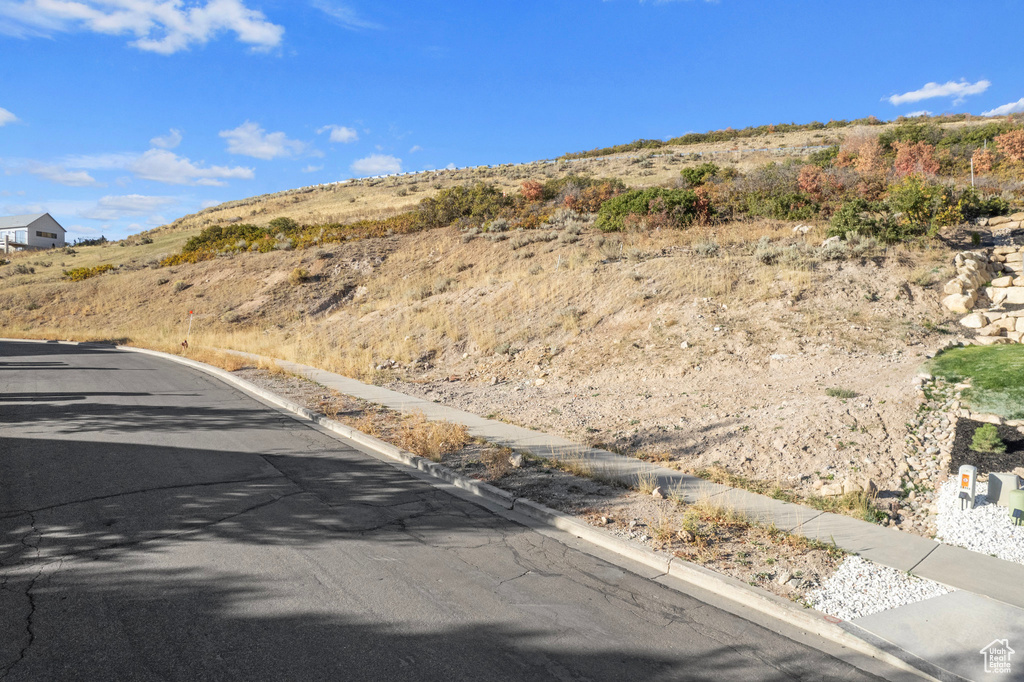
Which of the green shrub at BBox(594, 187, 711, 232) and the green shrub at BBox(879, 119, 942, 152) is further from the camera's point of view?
the green shrub at BBox(879, 119, 942, 152)

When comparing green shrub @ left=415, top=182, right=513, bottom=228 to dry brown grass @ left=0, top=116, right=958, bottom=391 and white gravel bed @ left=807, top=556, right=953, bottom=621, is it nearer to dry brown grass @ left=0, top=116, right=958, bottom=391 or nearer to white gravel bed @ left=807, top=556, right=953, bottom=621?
dry brown grass @ left=0, top=116, right=958, bottom=391

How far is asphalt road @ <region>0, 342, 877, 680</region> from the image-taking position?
358 centimetres

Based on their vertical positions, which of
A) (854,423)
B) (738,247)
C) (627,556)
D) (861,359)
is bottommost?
(627,556)

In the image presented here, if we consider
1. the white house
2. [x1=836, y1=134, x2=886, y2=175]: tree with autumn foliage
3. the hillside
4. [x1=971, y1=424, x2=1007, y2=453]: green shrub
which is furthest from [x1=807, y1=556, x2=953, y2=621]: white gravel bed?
the white house

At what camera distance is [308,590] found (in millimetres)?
4410

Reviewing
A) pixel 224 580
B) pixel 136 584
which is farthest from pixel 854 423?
pixel 136 584

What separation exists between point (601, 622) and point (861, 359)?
8.87 m

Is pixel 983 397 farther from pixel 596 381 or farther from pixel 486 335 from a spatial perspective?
pixel 486 335

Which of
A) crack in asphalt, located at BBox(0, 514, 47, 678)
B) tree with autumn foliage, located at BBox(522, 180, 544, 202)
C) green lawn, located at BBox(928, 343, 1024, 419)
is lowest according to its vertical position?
crack in asphalt, located at BBox(0, 514, 47, 678)

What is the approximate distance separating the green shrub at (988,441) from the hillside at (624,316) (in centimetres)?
84

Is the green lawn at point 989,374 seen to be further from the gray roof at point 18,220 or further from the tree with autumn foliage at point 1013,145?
the gray roof at point 18,220

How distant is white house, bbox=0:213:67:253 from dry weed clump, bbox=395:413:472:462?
8603cm

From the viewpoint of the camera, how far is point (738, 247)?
19.0 metres

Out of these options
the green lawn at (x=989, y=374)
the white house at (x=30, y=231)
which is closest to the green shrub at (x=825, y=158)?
the green lawn at (x=989, y=374)
